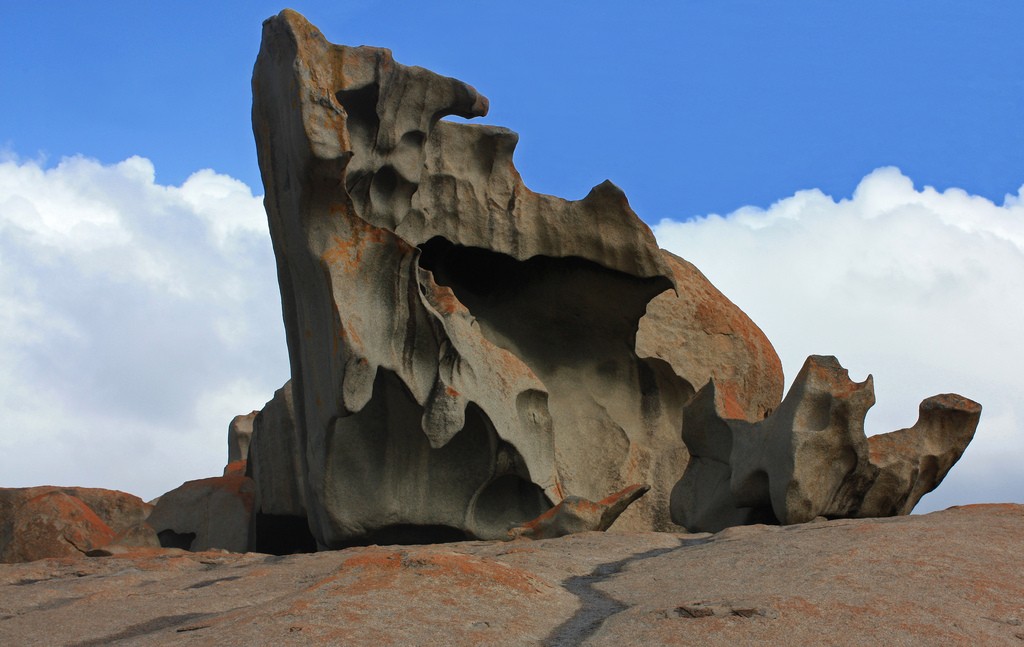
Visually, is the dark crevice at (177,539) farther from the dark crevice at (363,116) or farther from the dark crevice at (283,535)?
the dark crevice at (363,116)

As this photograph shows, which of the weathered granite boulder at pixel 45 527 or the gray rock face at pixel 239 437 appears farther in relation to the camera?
the gray rock face at pixel 239 437

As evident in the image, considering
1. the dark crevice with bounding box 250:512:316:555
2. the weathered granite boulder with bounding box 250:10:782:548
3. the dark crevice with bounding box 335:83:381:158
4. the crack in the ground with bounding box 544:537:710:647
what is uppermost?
the dark crevice with bounding box 335:83:381:158

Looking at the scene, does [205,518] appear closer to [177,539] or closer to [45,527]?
[177,539]

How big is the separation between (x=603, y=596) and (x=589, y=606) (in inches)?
10.2

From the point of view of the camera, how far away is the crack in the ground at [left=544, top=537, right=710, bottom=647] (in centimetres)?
475

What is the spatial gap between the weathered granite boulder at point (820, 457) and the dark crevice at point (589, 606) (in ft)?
9.32

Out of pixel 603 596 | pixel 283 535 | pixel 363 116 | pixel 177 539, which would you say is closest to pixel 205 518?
pixel 177 539

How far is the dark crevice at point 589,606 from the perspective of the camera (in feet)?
15.6

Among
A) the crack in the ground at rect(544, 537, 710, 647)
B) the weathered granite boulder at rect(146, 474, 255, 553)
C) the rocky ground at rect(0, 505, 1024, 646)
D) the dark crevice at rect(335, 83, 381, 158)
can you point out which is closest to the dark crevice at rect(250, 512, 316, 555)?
the weathered granite boulder at rect(146, 474, 255, 553)

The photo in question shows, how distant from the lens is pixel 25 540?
12.1 meters

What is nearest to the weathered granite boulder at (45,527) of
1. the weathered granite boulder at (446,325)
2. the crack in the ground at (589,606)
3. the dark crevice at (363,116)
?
the weathered granite boulder at (446,325)

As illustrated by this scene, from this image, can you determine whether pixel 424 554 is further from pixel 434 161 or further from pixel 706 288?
pixel 706 288

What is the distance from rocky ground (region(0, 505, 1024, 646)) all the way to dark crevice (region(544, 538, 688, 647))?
0.01m

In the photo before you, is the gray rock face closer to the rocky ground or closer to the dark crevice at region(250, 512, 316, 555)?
the dark crevice at region(250, 512, 316, 555)
